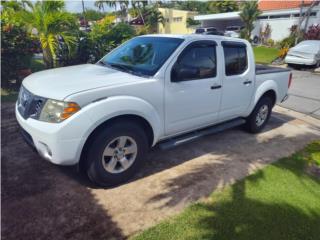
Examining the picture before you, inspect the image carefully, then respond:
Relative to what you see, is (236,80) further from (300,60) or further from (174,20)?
(174,20)

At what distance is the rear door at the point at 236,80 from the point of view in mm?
4838

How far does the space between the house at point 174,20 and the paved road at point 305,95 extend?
1445 inches

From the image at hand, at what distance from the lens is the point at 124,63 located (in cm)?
440

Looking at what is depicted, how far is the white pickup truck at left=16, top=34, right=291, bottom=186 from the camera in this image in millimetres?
3264

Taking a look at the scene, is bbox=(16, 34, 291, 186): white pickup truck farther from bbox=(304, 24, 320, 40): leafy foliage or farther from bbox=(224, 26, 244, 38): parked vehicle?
bbox=(224, 26, 244, 38): parked vehicle

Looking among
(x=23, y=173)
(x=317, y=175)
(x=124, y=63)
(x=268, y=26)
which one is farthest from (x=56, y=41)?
(x=268, y=26)

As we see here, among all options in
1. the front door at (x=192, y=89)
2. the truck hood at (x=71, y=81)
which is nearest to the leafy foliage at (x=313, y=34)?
the front door at (x=192, y=89)

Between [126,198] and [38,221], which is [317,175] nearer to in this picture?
[126,198]

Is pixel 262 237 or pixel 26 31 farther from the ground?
pixel 26 31

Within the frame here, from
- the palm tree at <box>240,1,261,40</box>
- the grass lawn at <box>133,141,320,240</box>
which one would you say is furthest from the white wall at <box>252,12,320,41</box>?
the grass lawn at <box>133,141,320,240</box>

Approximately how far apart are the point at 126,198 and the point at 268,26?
30.9 m

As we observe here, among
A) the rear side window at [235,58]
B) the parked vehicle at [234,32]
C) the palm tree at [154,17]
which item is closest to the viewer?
the rear side window at [235,58]

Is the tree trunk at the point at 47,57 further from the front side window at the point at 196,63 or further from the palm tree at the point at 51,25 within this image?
the front side window at the point at 196,63

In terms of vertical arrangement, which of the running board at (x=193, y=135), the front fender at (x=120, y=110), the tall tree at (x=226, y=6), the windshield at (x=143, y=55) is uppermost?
the tall tree at (x=226, y=6)
